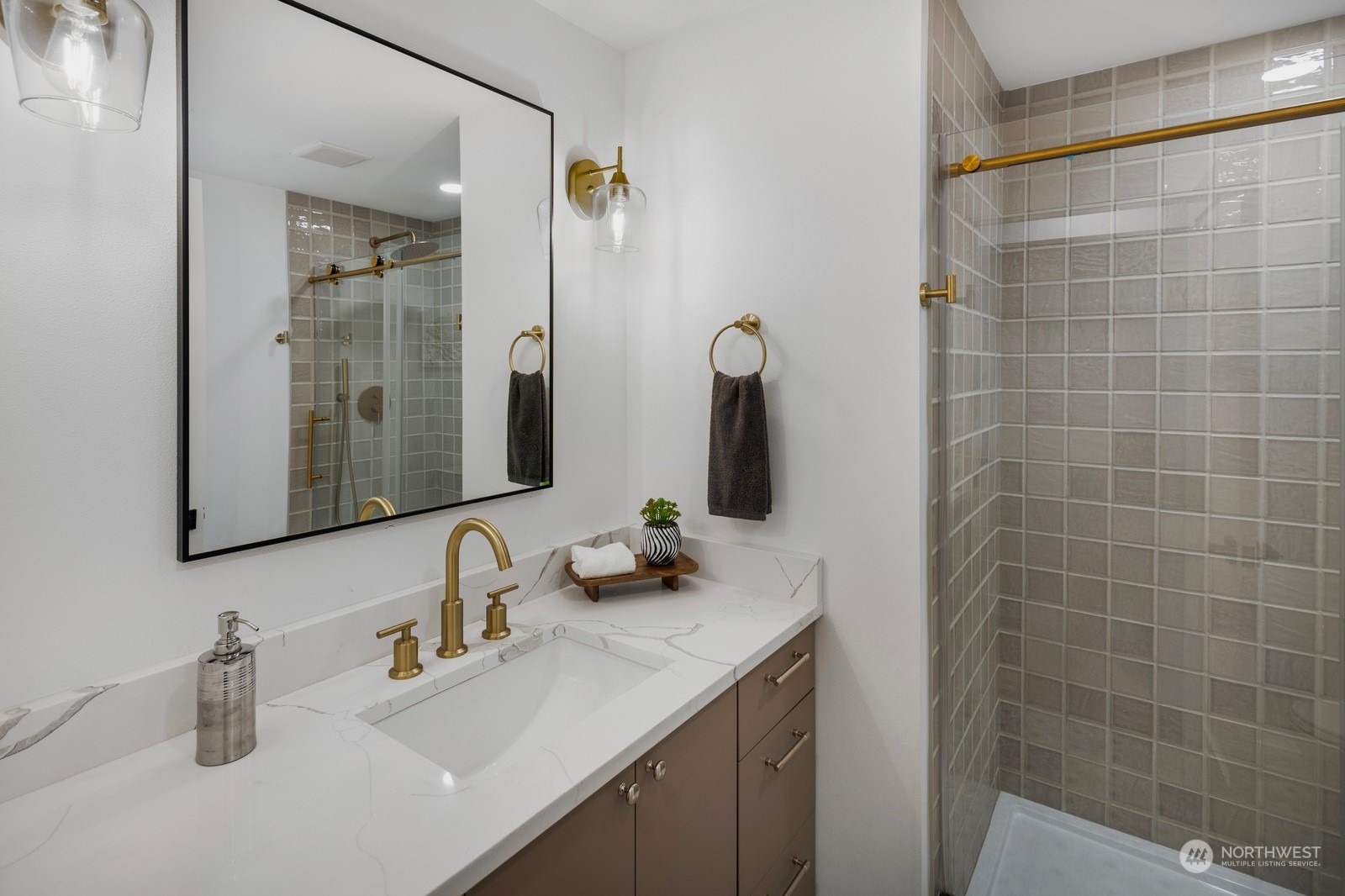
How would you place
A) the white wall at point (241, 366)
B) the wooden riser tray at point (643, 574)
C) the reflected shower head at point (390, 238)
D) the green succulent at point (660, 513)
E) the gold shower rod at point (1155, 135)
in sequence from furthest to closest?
the green succulent at point (660, 513)
the wooden riser tray at point (643, 574)
the reflected shower head at point (390, 238)
the gold shower rod at point (1155, 135)
the white wall at point (241, 366)

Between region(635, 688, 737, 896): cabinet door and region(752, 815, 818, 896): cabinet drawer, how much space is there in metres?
0.19

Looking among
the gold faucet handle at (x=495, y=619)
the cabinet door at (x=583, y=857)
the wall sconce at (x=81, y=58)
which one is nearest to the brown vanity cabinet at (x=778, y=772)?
the cabinet door at (x=583, y=857)

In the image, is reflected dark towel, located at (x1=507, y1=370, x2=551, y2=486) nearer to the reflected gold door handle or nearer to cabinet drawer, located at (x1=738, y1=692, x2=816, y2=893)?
the reflected gold door handle

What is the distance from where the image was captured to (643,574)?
5.63ft

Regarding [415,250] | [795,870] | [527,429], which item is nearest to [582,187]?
[415,250]

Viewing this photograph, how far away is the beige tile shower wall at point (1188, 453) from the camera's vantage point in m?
1.28

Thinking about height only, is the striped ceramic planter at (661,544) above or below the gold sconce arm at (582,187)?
below

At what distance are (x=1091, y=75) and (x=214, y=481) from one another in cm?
250

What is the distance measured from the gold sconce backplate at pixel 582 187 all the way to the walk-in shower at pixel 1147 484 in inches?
34.4

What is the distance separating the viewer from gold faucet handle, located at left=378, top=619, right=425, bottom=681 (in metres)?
1.28

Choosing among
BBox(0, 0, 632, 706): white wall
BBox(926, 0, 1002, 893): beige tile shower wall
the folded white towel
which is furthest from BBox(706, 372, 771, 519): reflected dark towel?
BBox(0, 0, 632, 706): white wall

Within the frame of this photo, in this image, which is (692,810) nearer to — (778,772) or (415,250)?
(778,772)

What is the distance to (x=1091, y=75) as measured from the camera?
2.02m

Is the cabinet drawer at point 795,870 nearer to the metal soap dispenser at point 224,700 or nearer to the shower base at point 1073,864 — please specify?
the shower base at point 1073,864
